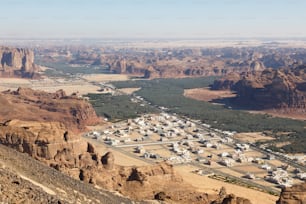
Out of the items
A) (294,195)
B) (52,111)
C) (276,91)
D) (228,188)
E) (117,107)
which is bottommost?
(117,107)

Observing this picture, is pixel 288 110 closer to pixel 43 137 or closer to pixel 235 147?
pixel 235 147

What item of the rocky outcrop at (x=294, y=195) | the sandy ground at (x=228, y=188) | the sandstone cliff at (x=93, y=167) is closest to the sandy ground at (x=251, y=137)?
the sandy ground at (x=228, y=188)

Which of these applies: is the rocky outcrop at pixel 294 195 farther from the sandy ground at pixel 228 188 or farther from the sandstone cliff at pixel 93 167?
the sandy ground at pixel 228 188

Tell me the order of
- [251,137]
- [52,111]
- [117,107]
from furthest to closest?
[117,107] < [52,111] < [251,137]

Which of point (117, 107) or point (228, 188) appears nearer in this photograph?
point (228, 188)

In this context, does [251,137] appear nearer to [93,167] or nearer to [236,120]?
[236,120]

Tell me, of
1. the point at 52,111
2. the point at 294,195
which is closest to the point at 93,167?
the point at 294,195

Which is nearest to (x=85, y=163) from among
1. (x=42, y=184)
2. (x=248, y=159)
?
(x=42, y=184)
